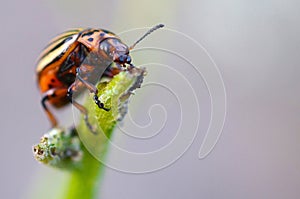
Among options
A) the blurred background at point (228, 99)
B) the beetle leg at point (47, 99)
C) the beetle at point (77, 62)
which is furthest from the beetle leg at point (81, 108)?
the blurred background at point (228, 99)

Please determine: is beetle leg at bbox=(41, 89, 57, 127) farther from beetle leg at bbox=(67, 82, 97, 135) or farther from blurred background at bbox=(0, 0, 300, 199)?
blurred background at bbox=(0, 0, 300, 199)

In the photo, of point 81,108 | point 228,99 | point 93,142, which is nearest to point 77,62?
point 81,108

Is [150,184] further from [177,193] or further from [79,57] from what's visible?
[79,57]

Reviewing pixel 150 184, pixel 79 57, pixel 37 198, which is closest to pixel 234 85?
pixel 150 184

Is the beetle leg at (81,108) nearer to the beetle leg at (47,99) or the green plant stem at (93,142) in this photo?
the green plant stem at (93,142)

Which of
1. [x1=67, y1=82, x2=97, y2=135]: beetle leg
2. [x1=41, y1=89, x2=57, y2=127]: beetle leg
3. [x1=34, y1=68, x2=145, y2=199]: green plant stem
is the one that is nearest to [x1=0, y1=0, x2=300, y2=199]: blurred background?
[x1=41, y1=89, x2=57, y2=127]: beetle leg
